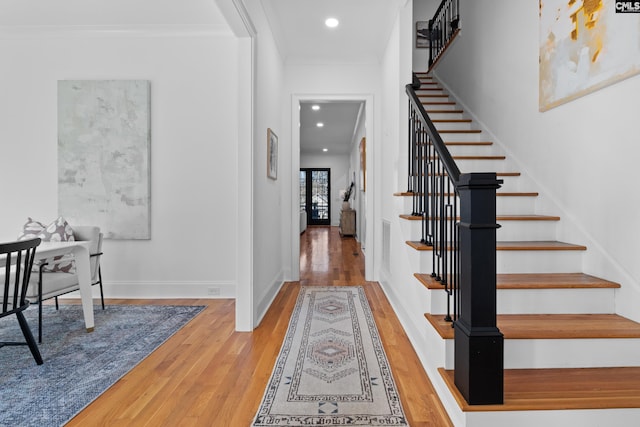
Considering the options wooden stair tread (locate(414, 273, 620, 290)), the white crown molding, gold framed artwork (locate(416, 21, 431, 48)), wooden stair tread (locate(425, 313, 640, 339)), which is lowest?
wooden stair tread (locate(425, 313, 640, 339))

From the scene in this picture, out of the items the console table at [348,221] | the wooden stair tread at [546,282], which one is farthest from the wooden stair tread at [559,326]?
the console table at [348,221]

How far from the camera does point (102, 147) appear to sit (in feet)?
11.7

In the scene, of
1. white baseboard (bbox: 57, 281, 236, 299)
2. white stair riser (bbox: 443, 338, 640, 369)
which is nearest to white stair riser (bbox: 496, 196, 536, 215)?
white stair riser (bbox: 443, 338, 640, 369)

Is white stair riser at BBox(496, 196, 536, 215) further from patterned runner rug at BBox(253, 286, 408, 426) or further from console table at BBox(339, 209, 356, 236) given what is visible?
console table at BBox(339, 209, 356, 236)

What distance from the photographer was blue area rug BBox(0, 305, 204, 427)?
5.47ft

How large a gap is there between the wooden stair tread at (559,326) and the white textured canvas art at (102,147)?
3.21 m

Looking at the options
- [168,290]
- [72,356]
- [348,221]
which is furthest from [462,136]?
[348,221]

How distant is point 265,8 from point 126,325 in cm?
298

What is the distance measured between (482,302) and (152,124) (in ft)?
11.5

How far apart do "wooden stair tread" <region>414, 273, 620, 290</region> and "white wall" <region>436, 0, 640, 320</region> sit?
0.09m

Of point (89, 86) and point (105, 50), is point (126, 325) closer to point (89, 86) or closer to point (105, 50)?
point (89, 86)

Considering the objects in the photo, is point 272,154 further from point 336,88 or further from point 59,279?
point 59,279

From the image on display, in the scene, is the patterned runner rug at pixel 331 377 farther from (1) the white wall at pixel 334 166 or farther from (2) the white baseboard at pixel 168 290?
(1) the white wall at pixel 334 166

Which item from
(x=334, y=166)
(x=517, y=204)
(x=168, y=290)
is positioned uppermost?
(x=334, y=166)
